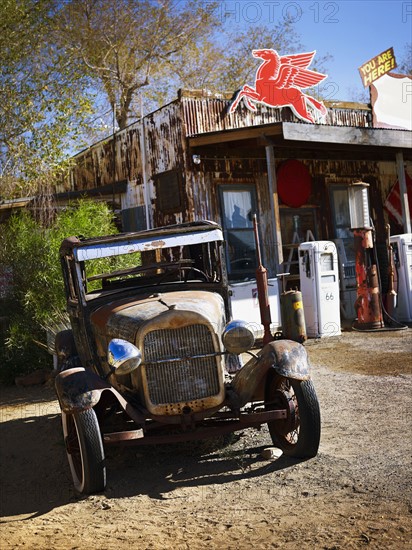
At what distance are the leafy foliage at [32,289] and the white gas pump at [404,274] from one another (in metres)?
5.32

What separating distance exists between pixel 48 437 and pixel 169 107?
7.70 metres

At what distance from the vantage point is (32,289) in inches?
410

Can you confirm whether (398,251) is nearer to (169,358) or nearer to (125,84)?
(169,358)

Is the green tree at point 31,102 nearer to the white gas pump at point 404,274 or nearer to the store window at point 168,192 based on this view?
the store window at point 168,192

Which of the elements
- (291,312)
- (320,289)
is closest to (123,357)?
(291,312)

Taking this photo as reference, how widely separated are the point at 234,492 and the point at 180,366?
3.34 ft

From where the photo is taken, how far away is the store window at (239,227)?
13.5m

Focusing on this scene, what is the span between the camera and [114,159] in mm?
14672

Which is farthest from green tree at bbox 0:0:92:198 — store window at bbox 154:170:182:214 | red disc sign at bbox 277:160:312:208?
red disc sign at bbox 277:160:312:208

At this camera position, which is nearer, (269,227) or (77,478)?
(77,478)

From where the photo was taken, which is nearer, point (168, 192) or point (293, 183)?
point (168, 192)

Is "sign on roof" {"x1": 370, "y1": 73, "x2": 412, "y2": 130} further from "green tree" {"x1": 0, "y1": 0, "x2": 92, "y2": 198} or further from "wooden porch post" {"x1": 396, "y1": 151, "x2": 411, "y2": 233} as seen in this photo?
"green tree" {"x1": 0, "y1": 0, "x2": 92, "y2": 198}

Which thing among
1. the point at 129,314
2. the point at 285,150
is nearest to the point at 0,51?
the point at 285,150

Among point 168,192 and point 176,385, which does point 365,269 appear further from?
point 176,385
